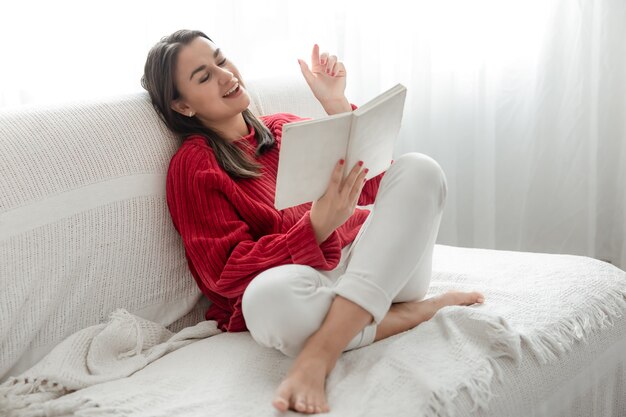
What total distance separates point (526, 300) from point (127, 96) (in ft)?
2.80

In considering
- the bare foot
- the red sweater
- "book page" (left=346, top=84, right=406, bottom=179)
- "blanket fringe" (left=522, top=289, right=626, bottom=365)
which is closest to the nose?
the red sweater

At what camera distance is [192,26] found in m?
2.30

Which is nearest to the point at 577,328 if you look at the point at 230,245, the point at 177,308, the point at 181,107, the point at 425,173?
Answer: the point at 425,173

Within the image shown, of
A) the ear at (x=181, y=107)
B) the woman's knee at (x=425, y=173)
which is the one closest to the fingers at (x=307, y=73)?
the ear at (x=181, y=107)

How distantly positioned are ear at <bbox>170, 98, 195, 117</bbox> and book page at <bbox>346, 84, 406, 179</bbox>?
0.42 meters

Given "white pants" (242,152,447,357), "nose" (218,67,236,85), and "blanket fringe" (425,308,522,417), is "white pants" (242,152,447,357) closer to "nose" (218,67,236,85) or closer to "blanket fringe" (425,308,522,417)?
"blanket fringe" (425,308,522,417)

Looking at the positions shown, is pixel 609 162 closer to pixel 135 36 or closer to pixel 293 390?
pixel 135 36

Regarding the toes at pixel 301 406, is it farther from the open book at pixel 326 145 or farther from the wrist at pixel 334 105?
the wrist at pixel 334 105

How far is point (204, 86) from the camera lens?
5.24 ft

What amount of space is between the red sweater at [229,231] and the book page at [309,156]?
9cm

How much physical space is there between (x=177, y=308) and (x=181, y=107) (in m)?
0.40

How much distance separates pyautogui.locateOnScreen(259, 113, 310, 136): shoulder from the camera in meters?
1.73

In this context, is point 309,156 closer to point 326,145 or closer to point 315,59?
point 326,145

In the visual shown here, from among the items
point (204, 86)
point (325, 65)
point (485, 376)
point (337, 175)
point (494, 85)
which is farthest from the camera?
point (494, 85)
